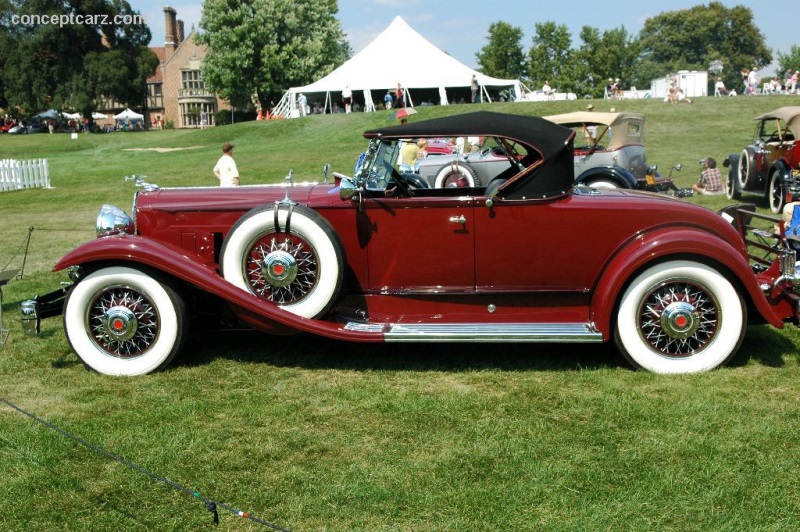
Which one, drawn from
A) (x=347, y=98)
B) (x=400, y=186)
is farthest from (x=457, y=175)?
(x=347, y=98)

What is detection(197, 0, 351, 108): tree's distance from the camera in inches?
2002

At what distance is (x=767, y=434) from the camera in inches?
156

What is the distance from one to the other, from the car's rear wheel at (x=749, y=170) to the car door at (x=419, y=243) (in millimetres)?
11199

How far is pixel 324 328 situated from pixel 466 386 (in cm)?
105

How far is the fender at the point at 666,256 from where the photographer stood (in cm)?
482

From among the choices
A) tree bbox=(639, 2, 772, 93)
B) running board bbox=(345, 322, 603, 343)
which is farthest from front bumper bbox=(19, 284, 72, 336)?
tree bbox=(639, 2, 772, 93)

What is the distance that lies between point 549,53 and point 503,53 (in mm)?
4150

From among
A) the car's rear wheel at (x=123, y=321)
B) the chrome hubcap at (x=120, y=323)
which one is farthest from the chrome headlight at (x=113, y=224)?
the chrome hubcap at (x=120, y=323)

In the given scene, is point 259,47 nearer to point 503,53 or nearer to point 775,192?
point 503,53

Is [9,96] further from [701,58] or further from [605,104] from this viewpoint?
[701,58]

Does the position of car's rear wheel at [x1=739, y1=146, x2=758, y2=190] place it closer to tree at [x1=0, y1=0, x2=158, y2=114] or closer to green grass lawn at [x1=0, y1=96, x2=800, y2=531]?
green grass lawn at [x1=0, y1=96, x2=800, y2=531]

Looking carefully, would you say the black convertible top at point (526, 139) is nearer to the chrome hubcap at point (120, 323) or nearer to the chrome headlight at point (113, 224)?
the chrome headlight at point (113, 224)

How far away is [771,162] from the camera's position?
13.6m

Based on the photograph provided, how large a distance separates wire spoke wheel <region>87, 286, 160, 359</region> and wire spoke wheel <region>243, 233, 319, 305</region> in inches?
29.7
